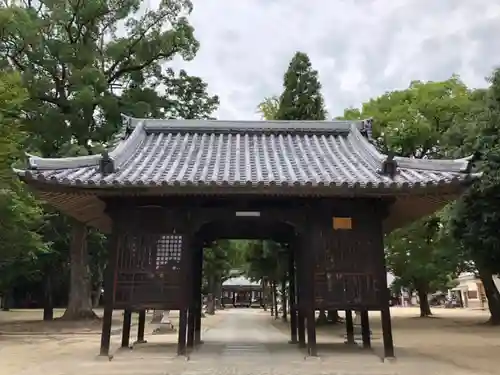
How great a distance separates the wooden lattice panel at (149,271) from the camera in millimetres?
9789

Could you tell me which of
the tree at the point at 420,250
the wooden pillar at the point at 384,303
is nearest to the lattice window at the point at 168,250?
the wooden pillar at the point at 384,303

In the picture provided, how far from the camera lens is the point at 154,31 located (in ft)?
84.4

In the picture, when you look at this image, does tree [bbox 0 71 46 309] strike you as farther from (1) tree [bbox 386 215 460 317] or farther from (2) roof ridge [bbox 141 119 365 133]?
(1) tree [bbox 386 215 460 317]

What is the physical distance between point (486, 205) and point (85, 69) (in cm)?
1829

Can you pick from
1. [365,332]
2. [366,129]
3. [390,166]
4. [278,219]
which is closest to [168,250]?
[278,219]

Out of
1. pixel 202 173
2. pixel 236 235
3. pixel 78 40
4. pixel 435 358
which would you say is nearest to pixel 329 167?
pixel 202 173

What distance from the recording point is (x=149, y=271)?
9898 mm

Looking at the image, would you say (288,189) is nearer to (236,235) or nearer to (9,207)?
(236,235)

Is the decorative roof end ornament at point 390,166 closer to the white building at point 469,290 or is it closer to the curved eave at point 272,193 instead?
the curved eave at point 272,193

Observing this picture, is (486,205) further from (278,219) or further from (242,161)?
(242,161)

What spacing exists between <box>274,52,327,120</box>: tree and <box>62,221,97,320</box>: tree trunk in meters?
11.9

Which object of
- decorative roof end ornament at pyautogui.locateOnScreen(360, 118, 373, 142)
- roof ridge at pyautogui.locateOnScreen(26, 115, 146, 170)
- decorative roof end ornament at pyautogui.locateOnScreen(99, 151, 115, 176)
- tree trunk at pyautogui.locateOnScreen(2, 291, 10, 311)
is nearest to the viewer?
roof ridge at pyautogui.locateOnScreen(26, 115, 146, 170)

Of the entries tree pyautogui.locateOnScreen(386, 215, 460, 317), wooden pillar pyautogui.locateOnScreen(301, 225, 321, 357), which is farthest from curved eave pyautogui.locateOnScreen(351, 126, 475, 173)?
tree pyautogui.locateOnScreen(386, 215, 460, 317)

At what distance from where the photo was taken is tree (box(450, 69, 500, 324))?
36.3ft
